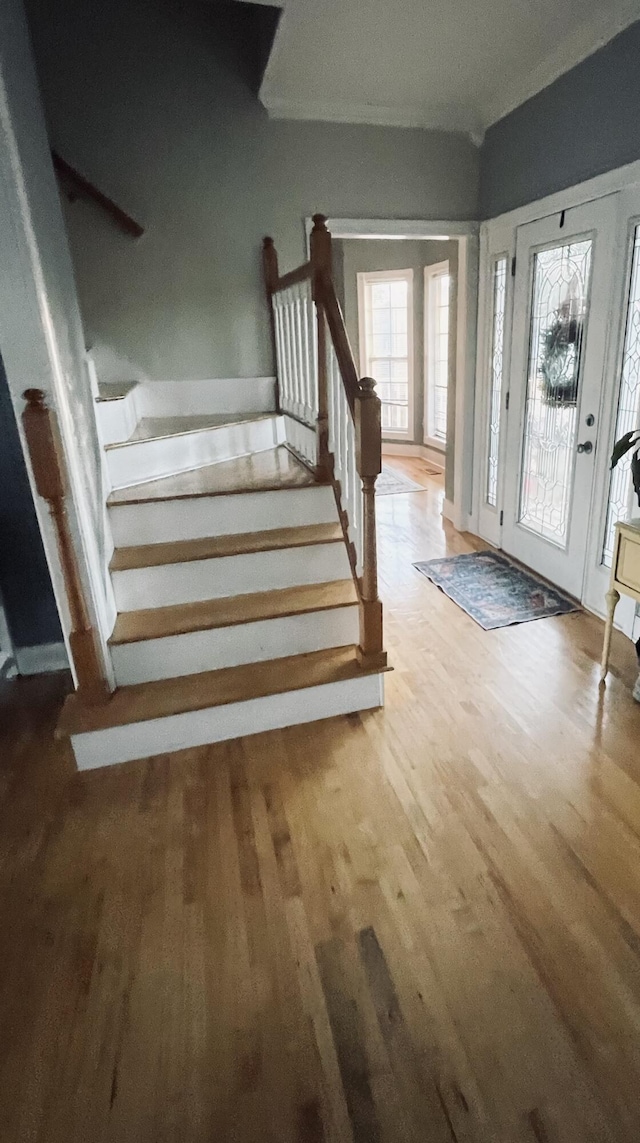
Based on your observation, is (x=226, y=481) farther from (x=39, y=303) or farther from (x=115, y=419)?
(x=39, y=303)

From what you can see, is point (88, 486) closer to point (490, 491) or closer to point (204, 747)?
point (204, 747)

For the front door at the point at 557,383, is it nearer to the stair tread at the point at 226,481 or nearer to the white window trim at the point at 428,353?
the stair tread at the point at 226,481

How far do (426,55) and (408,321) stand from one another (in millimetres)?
4100

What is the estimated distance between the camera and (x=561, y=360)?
3.24m

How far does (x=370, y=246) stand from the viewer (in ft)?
22.1

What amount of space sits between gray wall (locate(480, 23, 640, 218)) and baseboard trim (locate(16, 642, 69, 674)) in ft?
11.1

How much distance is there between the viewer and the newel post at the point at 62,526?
1779 millimetres

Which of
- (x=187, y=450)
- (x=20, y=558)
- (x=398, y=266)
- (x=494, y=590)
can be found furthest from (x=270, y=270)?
(x=398, y=266)

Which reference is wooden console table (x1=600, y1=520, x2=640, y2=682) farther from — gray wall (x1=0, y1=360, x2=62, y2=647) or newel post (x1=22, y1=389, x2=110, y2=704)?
gray wall (x1=0, y1=360, x2=62, y2=647)

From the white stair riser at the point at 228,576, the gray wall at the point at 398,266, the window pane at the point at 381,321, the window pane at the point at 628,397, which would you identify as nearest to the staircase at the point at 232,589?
the white stair riser at the point at 228,576

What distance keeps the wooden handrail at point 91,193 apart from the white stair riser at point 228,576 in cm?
200

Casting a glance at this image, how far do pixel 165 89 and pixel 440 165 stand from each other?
64.1 inches

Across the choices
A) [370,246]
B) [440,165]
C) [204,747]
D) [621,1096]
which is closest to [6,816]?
[204,747]

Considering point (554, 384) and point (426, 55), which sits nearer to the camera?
point (426, 55)
